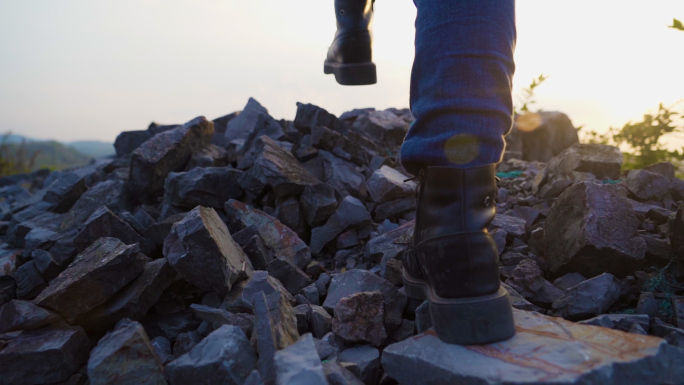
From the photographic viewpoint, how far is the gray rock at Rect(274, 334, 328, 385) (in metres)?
1.17

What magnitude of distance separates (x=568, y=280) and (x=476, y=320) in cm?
103

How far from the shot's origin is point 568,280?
2.08 m

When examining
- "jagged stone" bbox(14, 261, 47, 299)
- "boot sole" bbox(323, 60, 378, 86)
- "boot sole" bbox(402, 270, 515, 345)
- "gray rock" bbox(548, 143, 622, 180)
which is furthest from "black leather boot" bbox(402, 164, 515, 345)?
"jagged stone" bbox(14, 261, 47, 299)

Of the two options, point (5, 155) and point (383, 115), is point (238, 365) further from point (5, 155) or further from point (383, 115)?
point (5, 155)

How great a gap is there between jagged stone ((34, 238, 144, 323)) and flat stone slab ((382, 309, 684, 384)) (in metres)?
→ 1.28

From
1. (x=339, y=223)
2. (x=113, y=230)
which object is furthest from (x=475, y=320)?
(x=113, y=230)

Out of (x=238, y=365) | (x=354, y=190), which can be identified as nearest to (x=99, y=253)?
(x=238, y=365)

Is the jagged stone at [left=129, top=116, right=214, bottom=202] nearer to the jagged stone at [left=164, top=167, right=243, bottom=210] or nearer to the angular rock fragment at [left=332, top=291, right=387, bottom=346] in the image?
the jagged stone at [left=164, top=167, right=243, bottom=210]

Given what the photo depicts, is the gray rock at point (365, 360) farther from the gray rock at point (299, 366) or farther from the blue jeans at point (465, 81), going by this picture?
the blue jeans at point (465, 81)

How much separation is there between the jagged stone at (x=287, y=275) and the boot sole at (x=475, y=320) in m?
0.96

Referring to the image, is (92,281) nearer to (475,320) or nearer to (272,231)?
(272,231)

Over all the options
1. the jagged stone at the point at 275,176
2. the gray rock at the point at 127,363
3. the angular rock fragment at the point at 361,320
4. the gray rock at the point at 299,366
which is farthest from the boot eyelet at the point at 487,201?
the jagged stone at the point at 275,176

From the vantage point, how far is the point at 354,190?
3.21 meters

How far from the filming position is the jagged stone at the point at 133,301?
1.90m
